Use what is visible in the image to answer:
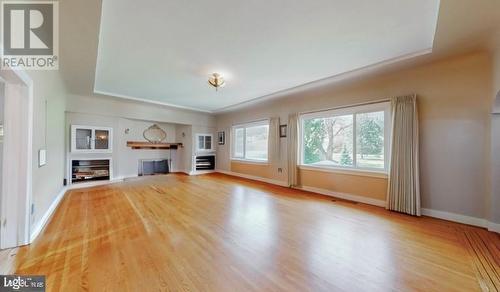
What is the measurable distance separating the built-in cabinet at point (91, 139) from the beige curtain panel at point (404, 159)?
7.17 m

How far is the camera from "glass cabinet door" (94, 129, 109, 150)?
18.9ft

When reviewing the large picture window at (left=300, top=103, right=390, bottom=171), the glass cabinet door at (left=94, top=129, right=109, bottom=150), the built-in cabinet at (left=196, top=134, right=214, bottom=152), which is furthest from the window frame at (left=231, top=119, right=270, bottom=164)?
the glass cabinet door at (left=94, top=129, right=109, bottom=150)

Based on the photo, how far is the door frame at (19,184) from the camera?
2225mm

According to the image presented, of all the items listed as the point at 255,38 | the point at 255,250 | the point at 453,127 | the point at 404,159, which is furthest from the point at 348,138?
the point at 255,250

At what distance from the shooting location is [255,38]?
266cm

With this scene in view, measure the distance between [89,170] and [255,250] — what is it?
5746 mm

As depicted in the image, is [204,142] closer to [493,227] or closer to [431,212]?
[431,212]

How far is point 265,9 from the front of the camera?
6.82 ft

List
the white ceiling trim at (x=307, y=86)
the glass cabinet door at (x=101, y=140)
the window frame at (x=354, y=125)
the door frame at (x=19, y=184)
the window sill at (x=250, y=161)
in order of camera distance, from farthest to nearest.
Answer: the window sill at (x=250, y=161), the glass cabinet door at (x=101, y=140), the window frame at (x=354, y=125), the white ceiling trim at (x=307, y=86), the door frame at (x=19, y=184)

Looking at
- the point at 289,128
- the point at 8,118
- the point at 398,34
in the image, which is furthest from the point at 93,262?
the point at 289,128

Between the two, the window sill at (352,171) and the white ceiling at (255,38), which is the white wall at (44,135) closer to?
the white ceiling at (255,38)

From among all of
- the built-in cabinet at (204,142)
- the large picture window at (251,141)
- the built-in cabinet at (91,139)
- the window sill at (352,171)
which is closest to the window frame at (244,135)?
the large picture window at (251,141)

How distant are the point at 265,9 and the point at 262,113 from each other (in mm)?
4627

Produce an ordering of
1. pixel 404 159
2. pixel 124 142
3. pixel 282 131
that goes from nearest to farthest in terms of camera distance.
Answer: pixel 404 159, pixel 282 131, pixel 124 142
